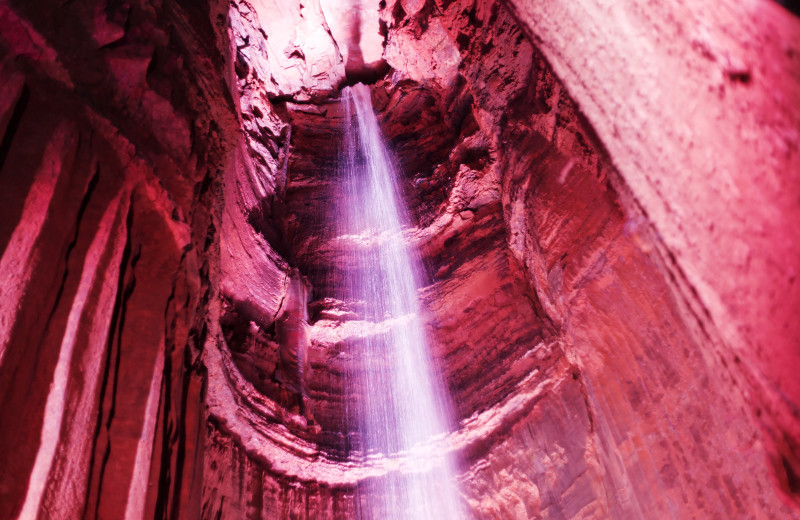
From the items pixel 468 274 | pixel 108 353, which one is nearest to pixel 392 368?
pixel 468 274

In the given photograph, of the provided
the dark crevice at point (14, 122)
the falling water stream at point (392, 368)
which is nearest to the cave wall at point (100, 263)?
the dark crevice at point (14, 122)

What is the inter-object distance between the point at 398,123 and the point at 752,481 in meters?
7.35

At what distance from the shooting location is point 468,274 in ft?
20.0

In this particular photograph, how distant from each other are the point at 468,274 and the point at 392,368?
1.55 metres

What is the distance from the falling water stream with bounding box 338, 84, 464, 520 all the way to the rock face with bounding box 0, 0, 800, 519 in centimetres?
17

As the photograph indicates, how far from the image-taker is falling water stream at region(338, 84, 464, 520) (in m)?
5.34

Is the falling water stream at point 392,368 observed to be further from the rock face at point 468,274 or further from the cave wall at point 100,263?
the cave wall at point 100,263

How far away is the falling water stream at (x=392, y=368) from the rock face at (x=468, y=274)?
17 centimetres

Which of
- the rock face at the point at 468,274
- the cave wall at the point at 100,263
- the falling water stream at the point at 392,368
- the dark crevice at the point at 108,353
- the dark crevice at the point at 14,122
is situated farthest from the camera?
the falling water stream at the point at 392,368

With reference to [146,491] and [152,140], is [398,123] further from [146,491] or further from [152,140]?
[146,491]

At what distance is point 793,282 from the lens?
1.92 metres

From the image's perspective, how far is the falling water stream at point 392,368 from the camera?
17.5 feet

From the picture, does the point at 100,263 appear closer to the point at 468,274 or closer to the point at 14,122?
the point at 14,122

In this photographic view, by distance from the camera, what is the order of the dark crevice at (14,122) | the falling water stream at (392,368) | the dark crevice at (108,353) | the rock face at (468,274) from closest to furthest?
the rock face at (468,274)
the dark crevice at (14,122)
the dark crevice at (108,353)
the falling water stream at (392,368)
